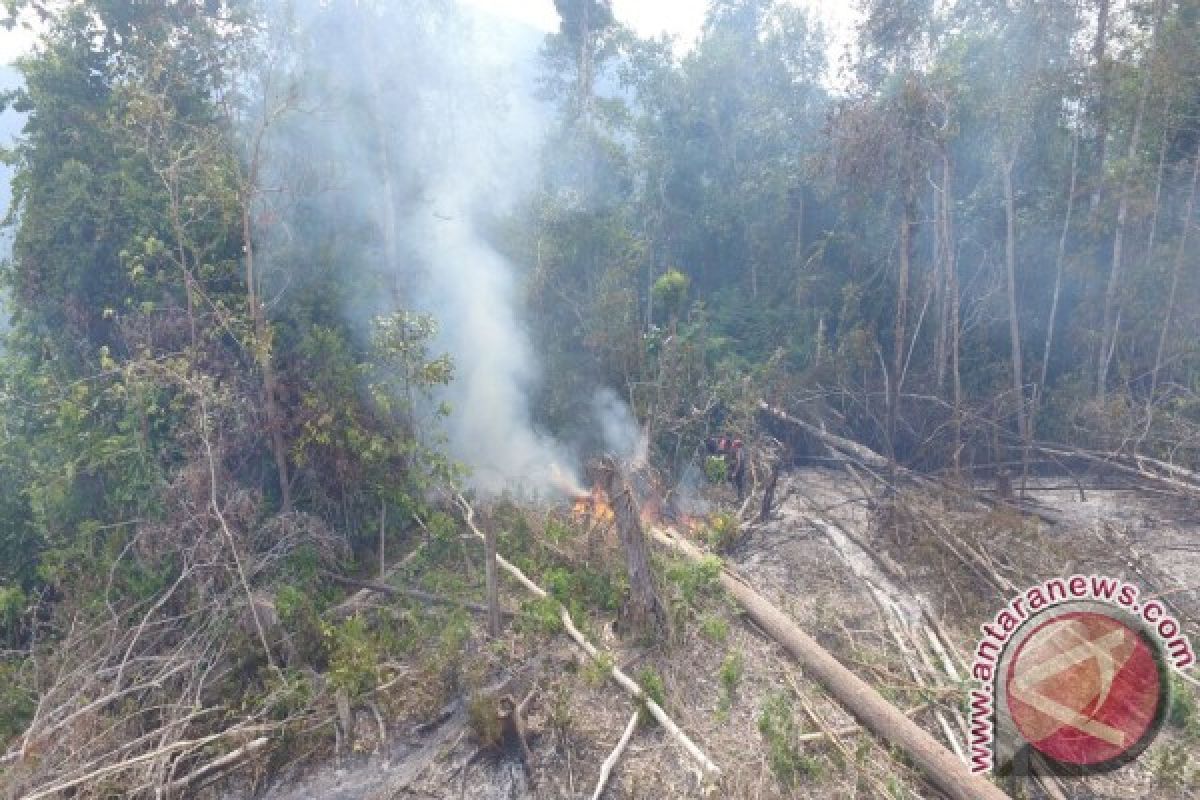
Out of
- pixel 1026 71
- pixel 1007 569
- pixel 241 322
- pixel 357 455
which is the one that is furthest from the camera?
pixel 1026 71

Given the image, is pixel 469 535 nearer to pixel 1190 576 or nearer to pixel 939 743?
pixel 939 743

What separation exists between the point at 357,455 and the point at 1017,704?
23.8 ft

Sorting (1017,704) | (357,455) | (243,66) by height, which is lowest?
(1017,704)

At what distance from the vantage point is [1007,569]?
702cm

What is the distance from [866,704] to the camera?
504 centimetres

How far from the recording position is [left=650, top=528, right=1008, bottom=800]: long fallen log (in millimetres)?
4316

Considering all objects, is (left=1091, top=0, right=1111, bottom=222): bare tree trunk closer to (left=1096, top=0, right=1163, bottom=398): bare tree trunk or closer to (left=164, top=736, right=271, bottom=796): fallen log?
(left=1096, top=0, right=1163, bottom=398): bare tree trunk

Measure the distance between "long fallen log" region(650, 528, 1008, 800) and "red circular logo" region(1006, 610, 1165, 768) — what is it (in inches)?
24.9

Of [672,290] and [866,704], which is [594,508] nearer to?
[866,704]

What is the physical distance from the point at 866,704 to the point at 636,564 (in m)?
2.10

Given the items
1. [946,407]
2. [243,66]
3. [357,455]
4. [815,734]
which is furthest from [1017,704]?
[243,66]

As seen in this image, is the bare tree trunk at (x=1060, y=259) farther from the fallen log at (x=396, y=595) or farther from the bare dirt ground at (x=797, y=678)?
the fallen log at (x=396, y=595)

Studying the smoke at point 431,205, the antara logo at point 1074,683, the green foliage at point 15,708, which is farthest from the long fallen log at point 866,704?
the green foliage at point 15,708

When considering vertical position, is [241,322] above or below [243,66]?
below
